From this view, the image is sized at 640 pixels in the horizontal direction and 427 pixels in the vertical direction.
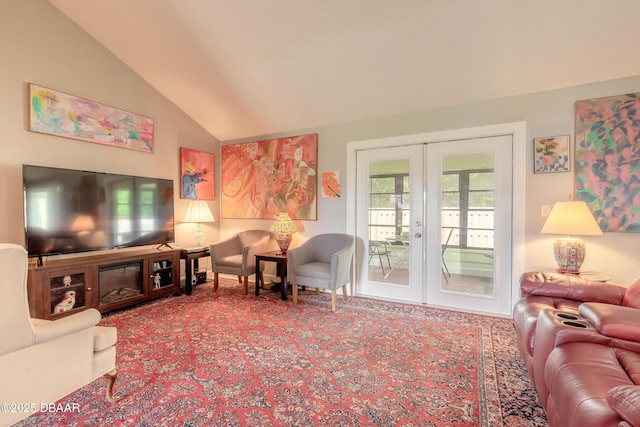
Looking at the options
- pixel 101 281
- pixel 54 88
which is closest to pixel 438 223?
pixel 101 281

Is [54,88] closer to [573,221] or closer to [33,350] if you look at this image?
[33,350]

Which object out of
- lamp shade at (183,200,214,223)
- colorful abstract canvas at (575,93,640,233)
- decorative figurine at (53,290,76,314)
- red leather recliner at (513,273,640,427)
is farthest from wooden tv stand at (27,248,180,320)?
colorful abstract canvas at (575,93,640,233)

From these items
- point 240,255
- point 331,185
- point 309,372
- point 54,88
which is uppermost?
point 54,88

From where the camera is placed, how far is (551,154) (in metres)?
2.97

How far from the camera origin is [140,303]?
3600 mm

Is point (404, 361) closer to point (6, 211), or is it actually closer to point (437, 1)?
point (437, 1)

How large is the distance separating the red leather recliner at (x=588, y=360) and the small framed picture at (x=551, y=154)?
4.59ft

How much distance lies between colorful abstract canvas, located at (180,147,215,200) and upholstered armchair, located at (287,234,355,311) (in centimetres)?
208

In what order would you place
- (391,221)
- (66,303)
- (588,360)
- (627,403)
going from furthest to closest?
1. (391,221)
2. (66,303)
3. (588,360)
4. (627,403)

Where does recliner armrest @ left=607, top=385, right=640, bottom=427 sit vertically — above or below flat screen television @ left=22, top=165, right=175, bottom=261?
below

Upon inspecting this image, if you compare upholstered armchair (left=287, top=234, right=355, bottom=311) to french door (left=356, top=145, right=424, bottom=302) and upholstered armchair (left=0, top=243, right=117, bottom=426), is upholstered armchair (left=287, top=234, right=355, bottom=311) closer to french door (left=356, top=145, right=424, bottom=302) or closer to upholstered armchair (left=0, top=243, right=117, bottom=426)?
french door (left=356, top=145, right=424, bottom=302)

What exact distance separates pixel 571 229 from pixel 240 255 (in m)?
3.86

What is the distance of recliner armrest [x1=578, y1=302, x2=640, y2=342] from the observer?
54.2 inches

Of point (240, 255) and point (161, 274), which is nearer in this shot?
point (161, 274)
